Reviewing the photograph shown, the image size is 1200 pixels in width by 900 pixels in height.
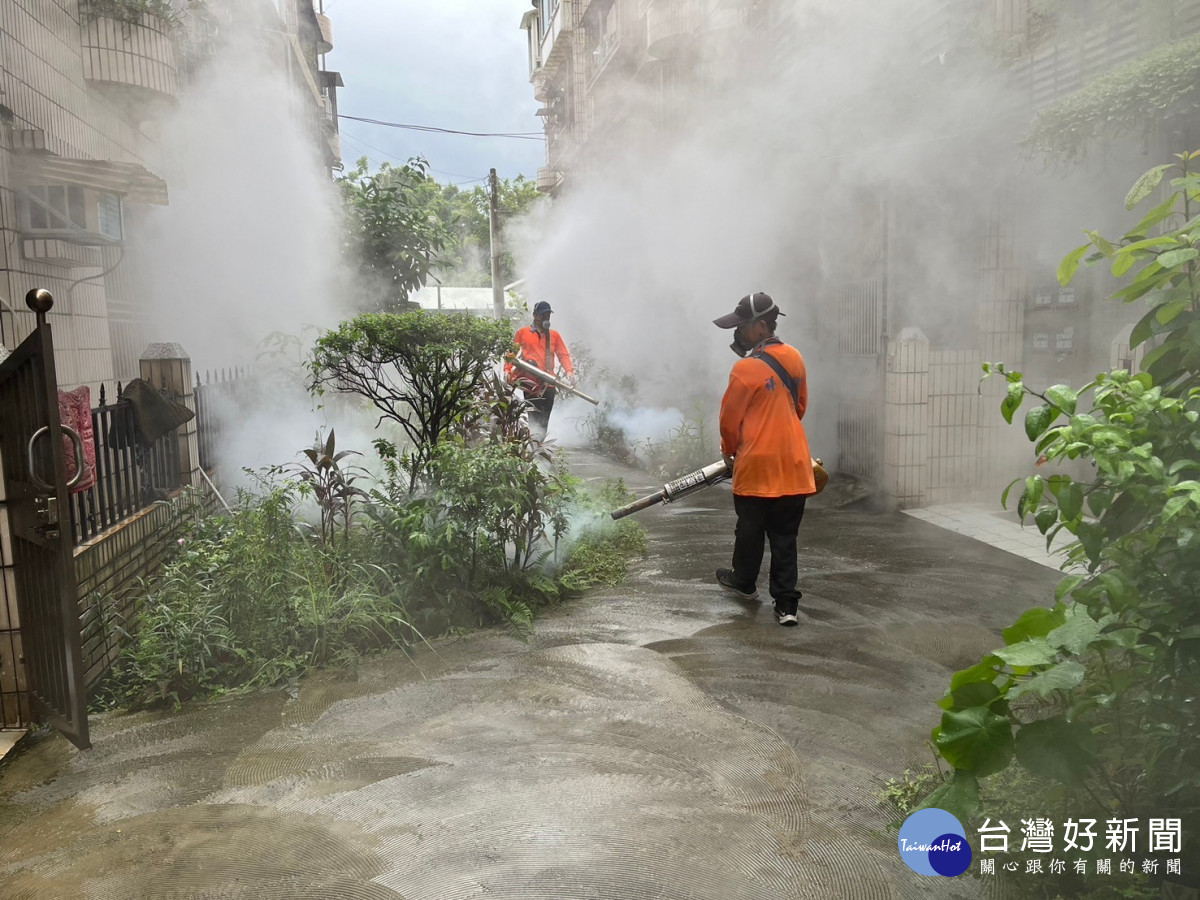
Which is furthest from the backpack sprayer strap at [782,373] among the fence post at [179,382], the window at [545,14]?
the window at [545,14]

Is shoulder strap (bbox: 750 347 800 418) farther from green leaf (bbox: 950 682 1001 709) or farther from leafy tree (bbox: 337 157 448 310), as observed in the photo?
leafy tree (bbox: 337 157 448 310)

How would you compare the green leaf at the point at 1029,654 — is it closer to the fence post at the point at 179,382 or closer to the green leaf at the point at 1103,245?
the green leaf at the point at 1103,245

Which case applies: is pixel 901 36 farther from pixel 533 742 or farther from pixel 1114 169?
pixel 533 742

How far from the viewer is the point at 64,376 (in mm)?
7117

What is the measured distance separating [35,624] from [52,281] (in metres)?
4.06

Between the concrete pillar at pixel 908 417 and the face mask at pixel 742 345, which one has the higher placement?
the face mask at pixel 742 345

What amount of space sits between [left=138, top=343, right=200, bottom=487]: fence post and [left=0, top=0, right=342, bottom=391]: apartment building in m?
0.82

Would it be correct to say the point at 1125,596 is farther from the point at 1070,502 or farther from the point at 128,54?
the point at 128,54

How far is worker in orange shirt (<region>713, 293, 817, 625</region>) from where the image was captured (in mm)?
5414

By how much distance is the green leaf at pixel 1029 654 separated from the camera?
2.11 metres

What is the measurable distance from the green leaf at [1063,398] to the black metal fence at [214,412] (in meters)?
6.60

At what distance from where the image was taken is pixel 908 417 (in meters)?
8.52

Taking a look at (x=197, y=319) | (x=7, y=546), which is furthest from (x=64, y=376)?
(x=197, y=319)

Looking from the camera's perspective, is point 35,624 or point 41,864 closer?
point 41,864
